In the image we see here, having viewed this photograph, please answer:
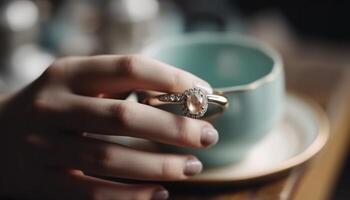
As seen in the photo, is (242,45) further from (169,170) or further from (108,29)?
(108,29)

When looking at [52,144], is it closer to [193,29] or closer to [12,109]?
[12,109]

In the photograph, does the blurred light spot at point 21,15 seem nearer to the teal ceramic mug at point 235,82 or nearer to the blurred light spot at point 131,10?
the blurred light spot at point 131,10

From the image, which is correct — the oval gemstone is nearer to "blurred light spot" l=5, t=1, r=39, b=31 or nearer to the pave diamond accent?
the pave diamond accent

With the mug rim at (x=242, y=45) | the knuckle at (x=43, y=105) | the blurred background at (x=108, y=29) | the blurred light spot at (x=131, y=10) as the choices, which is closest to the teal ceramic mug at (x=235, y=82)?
the mug rim at (x=242, y=45)

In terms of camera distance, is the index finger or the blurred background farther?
the blurred background

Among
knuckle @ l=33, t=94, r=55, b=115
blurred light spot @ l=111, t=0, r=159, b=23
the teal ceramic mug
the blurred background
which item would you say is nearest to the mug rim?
the teal ceramic mug
